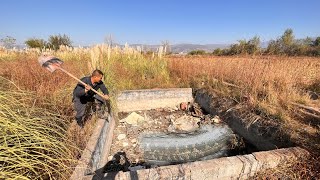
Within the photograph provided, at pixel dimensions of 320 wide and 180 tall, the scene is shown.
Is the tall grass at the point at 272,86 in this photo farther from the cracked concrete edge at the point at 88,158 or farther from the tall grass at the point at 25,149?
the tall grass at the point at 25,149

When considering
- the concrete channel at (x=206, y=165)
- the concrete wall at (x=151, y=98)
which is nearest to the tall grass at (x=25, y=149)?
the concrete channel at (x=206, y=165)

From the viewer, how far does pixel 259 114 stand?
15.0ft

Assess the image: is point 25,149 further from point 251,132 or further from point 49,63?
point 251,132

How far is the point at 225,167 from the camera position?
2705 millimetres

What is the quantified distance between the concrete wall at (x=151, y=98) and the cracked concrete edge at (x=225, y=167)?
158 inches

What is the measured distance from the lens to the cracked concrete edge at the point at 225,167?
2.47 m

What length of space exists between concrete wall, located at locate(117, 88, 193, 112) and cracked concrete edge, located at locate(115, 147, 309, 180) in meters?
4.02

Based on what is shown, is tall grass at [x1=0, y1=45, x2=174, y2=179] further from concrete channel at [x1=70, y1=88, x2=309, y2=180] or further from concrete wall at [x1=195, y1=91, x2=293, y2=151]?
concrete wall at [x1=195, y1=91, x2=293, y2=151]

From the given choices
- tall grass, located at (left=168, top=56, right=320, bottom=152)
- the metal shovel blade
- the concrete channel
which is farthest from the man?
tall grass, located at (left=168, top=56, right=320, bottom=152)

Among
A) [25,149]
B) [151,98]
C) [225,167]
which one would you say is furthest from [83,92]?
[151,98]

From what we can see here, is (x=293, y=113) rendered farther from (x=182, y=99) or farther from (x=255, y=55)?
(x=182, y=99)

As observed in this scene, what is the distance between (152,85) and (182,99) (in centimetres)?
113

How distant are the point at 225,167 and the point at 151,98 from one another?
166 inches

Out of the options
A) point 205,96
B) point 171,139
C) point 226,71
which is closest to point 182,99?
point 205,96
